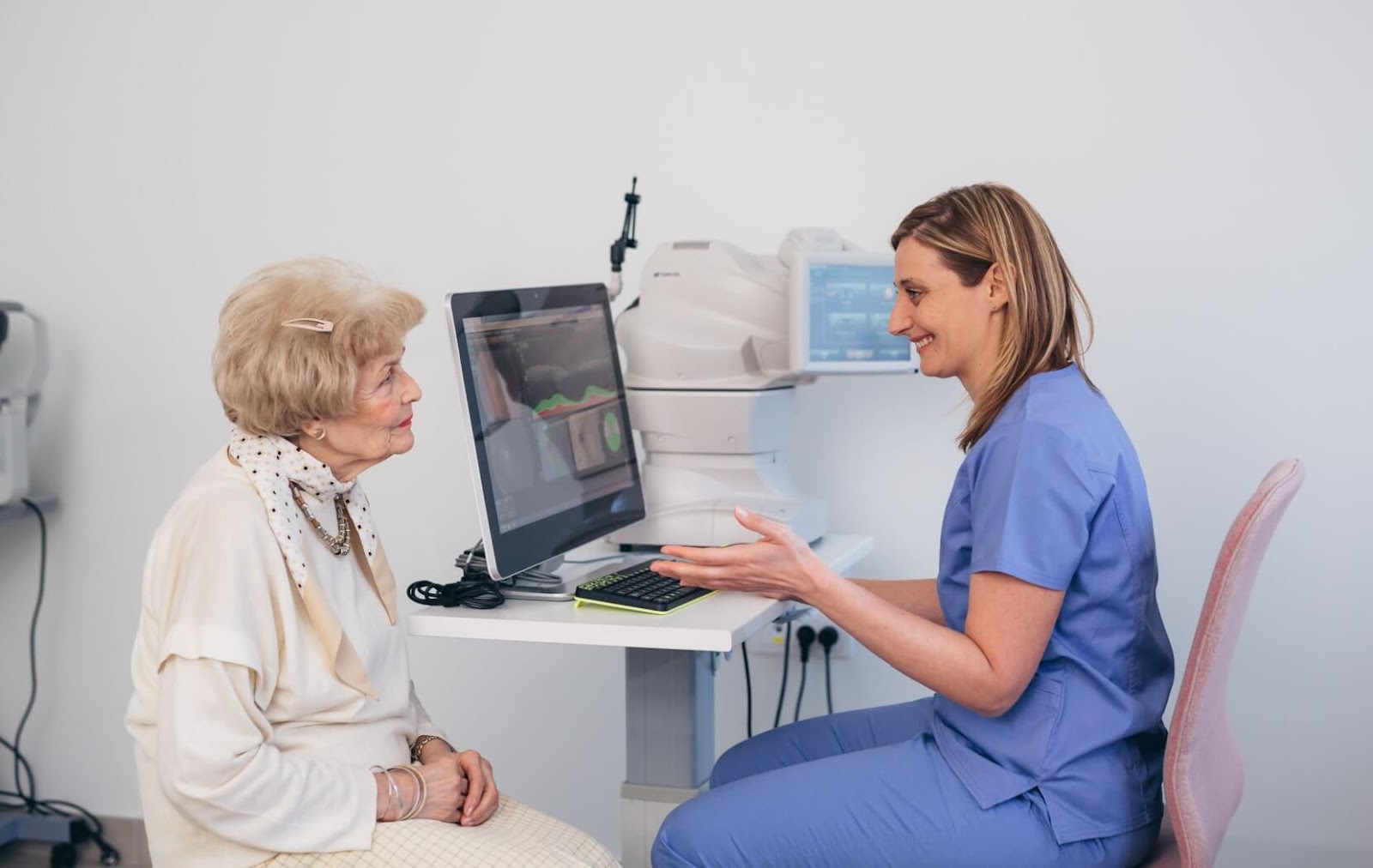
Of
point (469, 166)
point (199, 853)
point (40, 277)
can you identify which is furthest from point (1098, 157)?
point (40, 277)

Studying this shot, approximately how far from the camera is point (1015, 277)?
1.60 metres

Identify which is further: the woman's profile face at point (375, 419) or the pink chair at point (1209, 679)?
the woman's profile face at point (375, 419)

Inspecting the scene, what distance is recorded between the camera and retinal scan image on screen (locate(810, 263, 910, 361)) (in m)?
2.01

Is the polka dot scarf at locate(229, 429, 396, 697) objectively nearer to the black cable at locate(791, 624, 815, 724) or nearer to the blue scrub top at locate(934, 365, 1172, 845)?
the blue scrub top at locate(934, 365, 1172, 845)

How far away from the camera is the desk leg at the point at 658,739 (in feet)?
6.28

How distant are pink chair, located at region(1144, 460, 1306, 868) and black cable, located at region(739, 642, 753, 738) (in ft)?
3.93

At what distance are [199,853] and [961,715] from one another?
2.80 ft

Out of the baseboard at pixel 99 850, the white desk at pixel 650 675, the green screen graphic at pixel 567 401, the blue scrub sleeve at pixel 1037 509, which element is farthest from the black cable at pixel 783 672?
the baseboard at pixel 99 850

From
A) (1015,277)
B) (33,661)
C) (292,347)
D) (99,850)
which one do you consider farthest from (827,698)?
(33,661)

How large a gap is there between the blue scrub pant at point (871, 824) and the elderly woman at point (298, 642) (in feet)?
0.48

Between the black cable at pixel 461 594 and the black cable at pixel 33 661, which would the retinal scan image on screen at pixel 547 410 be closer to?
the black cable at pixel 461 594

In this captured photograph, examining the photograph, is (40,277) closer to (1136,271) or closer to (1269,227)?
(1136,271)

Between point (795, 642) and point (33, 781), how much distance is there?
1793mm

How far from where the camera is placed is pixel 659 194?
101 inches
